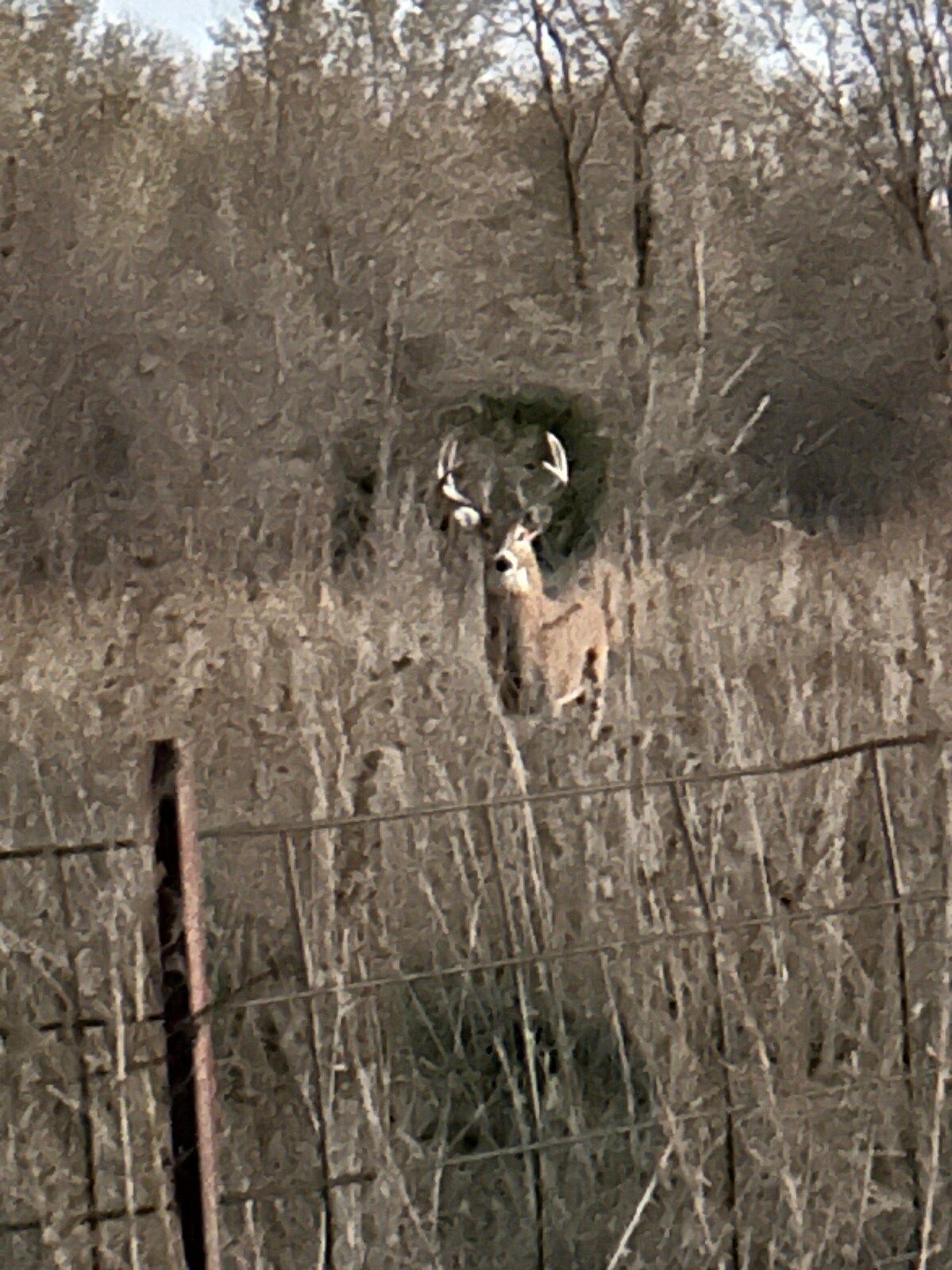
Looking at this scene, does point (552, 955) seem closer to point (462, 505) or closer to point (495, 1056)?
point (495, 1056)

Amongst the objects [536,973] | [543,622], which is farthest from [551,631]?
[536,973]

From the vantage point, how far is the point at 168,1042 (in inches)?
89.7

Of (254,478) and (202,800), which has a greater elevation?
(254,478)

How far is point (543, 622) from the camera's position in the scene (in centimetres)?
729

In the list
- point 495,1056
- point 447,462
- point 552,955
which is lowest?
point 495,1056

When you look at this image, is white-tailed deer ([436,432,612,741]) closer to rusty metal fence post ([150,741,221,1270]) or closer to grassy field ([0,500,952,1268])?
grassy field ([0,500,952,1268])

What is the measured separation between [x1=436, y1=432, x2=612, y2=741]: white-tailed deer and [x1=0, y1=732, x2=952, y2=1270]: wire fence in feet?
8.55

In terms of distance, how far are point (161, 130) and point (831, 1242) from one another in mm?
13413

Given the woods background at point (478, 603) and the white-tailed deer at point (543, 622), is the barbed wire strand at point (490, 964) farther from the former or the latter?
the white-tailed deer at point (543, 622)

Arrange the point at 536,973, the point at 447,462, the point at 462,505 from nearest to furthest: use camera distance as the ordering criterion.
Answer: the point at 536,973 < the point at 462,505 < the point at 447,462

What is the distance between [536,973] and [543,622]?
342 centimetres

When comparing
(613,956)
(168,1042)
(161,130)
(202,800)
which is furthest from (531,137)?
(168,1042)

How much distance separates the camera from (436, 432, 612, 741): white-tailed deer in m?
6.92

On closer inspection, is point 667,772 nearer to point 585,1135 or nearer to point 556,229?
point 585,1135
